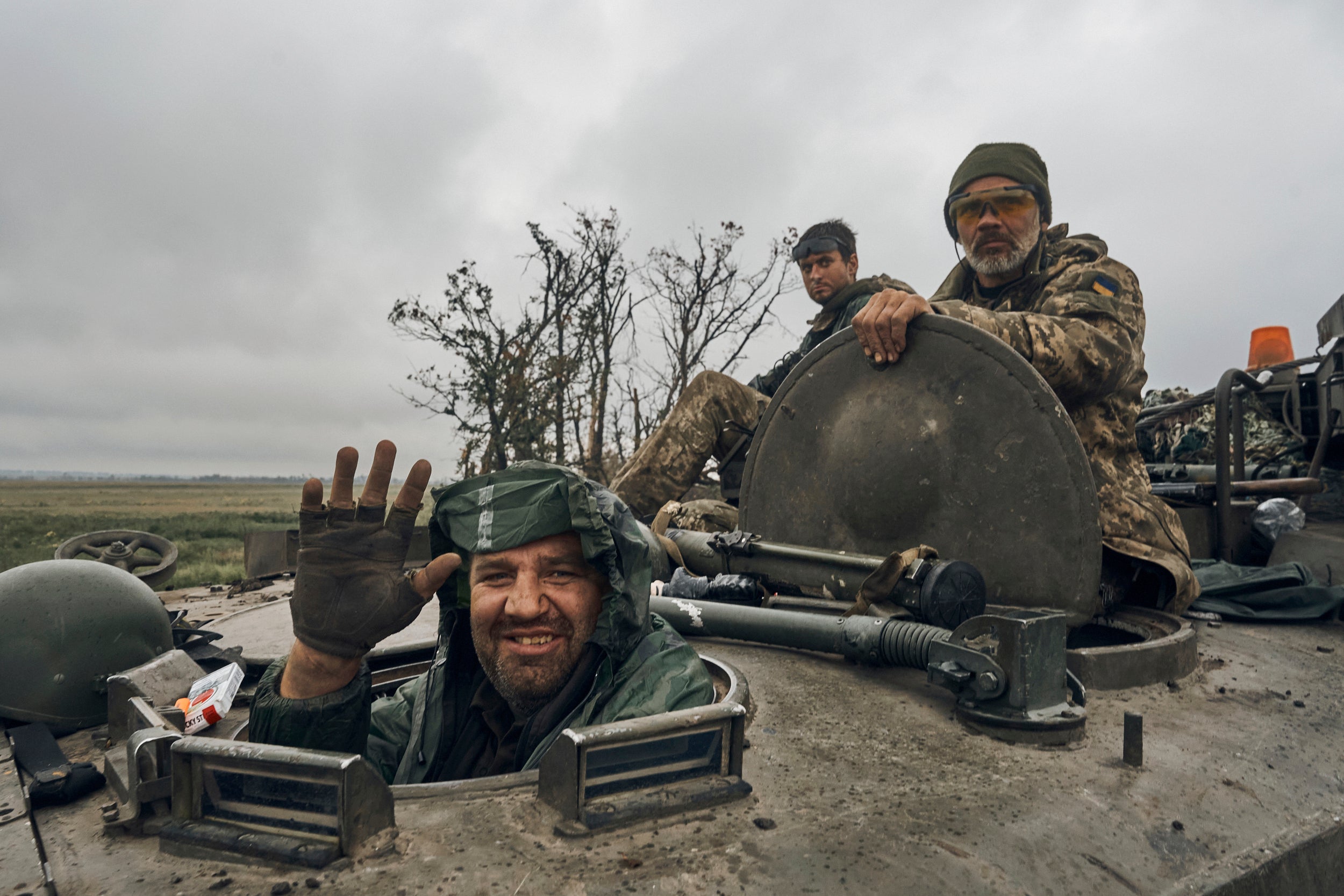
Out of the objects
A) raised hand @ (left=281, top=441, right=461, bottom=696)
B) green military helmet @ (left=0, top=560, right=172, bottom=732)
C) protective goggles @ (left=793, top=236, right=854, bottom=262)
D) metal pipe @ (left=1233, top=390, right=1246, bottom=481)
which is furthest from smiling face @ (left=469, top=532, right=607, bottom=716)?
metal pipe @ (left=1233, top=390, right=1246, bottom=481)

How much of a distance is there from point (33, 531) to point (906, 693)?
2512cm

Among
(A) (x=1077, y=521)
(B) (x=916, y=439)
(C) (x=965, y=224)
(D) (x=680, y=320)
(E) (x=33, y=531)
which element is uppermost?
(D) (x=680, y=320)

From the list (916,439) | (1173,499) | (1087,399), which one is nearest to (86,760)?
(916,439)

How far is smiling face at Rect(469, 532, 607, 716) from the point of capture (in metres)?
2.21

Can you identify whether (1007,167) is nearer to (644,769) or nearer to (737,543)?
(737,543)

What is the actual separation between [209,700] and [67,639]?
50 cm

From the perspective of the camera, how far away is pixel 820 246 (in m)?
5.52

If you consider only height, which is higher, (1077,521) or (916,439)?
(916,439)

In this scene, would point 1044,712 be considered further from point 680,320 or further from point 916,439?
point 680,320

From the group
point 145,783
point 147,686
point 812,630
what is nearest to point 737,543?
point 812,630

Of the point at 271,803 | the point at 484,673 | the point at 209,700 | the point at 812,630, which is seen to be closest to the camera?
the point at 271,803

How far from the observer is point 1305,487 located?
4.30m

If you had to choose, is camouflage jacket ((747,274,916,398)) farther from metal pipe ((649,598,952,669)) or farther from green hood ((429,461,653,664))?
green hood ((429,461,653,664))

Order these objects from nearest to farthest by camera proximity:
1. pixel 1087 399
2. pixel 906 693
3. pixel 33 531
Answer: pixel 906 693, pixel 1087 399, pixel 33 531
